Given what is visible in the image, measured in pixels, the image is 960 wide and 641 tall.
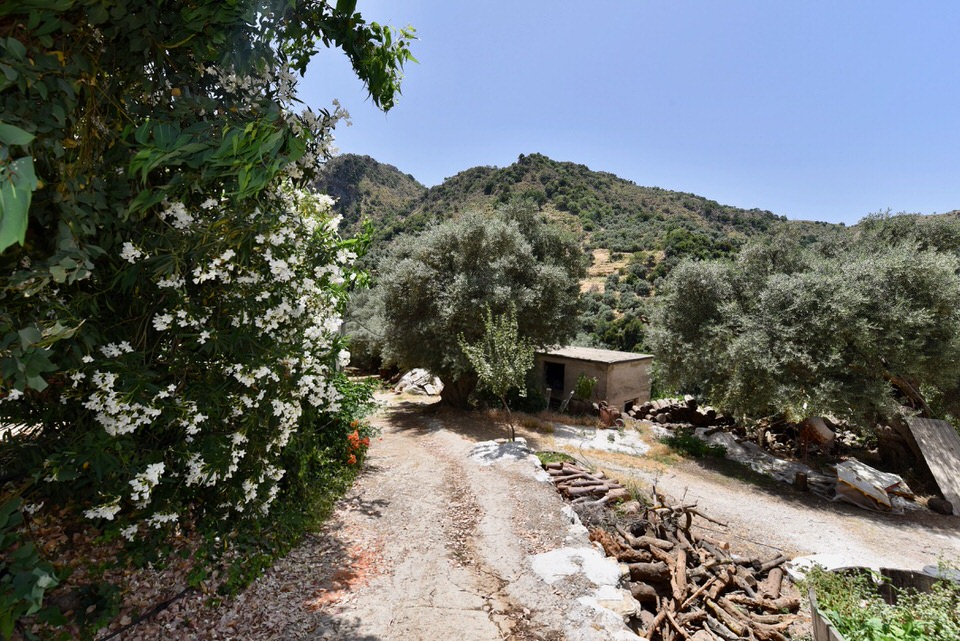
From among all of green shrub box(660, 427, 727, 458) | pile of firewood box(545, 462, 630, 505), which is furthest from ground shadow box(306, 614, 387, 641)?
green shrub box(660, 427, 727, 458)

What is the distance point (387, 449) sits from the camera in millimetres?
13609

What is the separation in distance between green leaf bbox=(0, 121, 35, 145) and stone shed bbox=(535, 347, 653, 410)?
23359mm

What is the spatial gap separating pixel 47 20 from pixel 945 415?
22.1 meters

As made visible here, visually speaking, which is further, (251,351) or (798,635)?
(798,635)

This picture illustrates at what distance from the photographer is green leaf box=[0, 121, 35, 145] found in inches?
56.8

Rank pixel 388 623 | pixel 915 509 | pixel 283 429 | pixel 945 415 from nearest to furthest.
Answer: pixel 283 429
pixel 388 623
pixel 915 509
pixel 945 415

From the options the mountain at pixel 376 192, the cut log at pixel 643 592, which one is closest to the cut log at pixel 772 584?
the cut log at pixel 643 592

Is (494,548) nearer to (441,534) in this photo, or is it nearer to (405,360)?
(441,534)

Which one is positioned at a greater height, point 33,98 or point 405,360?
point 33,98

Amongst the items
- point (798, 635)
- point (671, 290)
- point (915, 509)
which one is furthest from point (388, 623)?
point (671, 290)

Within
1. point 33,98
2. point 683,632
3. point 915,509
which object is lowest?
point 915,509

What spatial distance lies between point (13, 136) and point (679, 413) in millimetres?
24792

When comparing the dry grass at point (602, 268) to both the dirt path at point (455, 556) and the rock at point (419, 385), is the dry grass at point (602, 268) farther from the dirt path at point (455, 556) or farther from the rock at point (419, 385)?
the dirt path at point (455, 556)

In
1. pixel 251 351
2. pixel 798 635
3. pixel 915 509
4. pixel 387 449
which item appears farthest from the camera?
pixel 387 449
